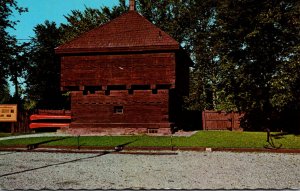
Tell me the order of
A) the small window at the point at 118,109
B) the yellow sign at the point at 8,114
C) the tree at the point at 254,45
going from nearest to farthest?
the tree at the point at 254,45
the small window at the point at 118,109
the yellow sign at the point at 8,114

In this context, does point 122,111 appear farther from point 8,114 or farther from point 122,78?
point 8,114

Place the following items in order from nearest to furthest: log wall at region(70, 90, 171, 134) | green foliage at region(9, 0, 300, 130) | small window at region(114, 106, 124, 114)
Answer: green foliage at region(9, 0, 300, 130)
log wall at region(70, 90, 171, 134)
small window at region(114, 106, 124, 114)

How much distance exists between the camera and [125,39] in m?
25.9

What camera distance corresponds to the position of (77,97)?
26812 millimetres

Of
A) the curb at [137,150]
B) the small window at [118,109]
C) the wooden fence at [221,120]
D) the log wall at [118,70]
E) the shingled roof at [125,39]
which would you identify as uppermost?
the shingled roof at [125,39]

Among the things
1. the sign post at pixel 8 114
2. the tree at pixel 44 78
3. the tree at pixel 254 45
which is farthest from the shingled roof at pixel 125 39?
the tree at pixel 44 78

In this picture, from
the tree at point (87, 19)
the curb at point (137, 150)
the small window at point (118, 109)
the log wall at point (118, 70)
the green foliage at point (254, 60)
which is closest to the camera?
the curb at point (137, 150)

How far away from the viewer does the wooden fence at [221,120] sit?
3139 centimetres

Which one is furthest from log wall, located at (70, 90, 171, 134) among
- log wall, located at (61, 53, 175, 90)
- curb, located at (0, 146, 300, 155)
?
curb, located at (0, 146, 300, 155)

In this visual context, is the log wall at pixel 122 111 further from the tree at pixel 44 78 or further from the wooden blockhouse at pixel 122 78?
the tree at pixel 44 78

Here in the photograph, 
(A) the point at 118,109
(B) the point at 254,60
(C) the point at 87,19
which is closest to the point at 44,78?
(C) the point at 87,19

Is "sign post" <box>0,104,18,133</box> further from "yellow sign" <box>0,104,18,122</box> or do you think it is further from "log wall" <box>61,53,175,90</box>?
"log wall" <box>61,53,175,90</box>

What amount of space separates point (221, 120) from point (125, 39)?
11.4 metres

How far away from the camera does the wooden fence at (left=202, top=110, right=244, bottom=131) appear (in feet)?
103
